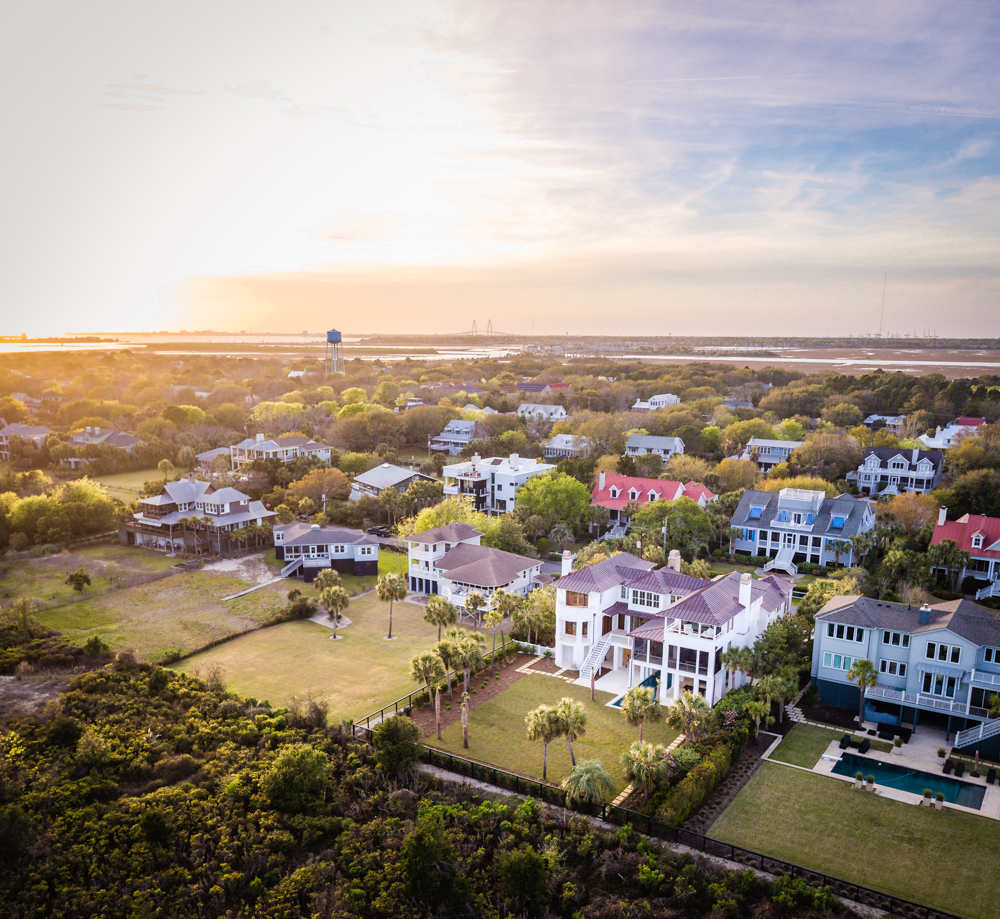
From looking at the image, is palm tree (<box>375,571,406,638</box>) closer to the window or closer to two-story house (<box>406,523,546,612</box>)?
two-story house (<box>406,523,546,612</box>)

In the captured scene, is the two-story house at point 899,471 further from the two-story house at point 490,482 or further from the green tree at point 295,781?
the green tree at point 295,781

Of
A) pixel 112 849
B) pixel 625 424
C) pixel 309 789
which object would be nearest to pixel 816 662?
pixel 309 789

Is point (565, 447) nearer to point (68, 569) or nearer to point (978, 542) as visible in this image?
point (978, 542)

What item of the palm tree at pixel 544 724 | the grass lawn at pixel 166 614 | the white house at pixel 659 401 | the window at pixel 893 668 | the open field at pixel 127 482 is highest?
the white house at pixel 659 401

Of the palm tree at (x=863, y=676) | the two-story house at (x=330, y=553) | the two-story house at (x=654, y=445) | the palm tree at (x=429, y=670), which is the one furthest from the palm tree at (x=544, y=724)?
the two-story house at (x=654, y=445)

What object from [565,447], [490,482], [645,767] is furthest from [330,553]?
[565,447]

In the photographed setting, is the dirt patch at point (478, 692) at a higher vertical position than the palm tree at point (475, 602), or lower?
lower
